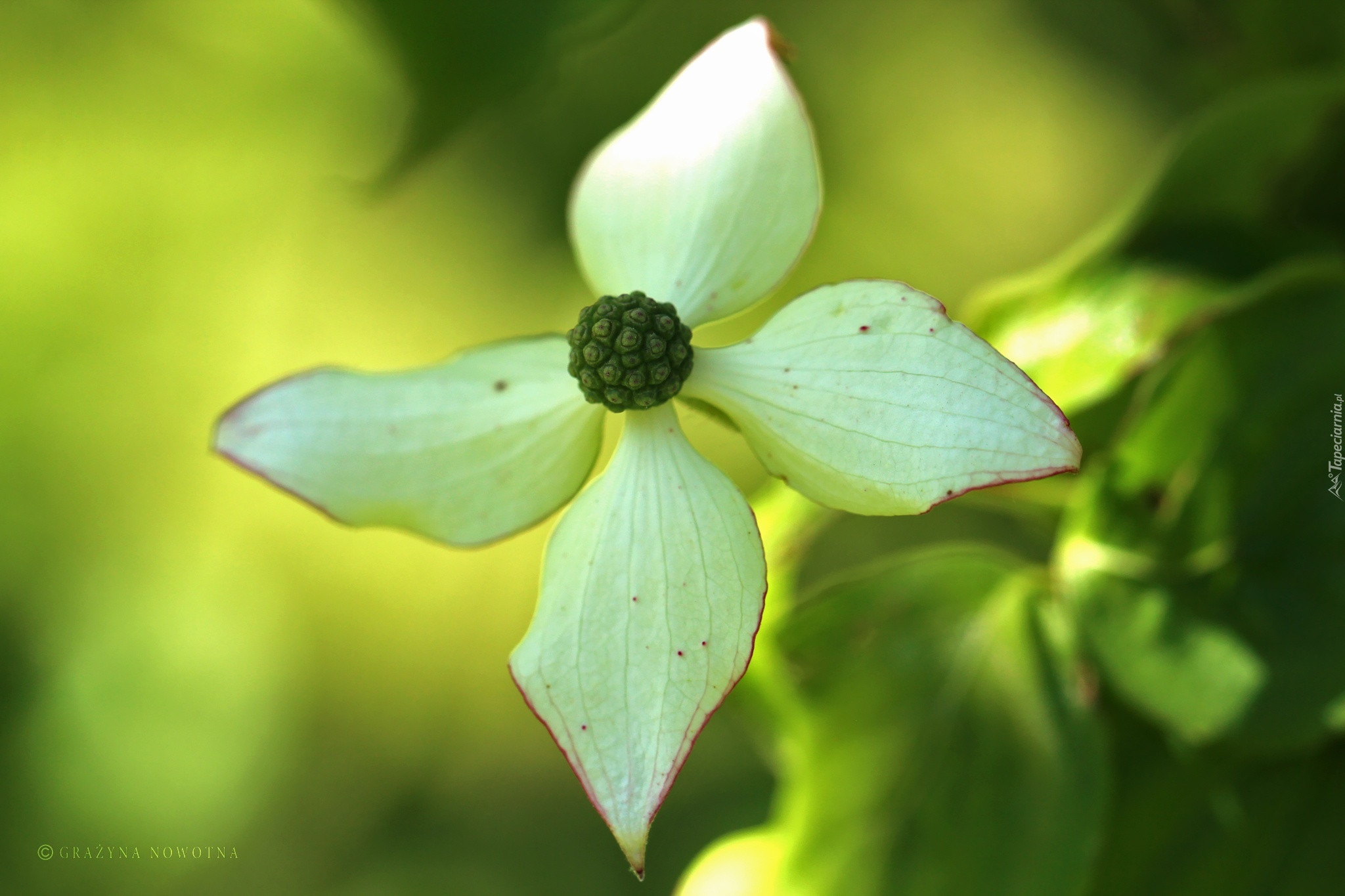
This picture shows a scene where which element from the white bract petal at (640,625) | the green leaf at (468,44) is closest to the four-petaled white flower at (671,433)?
the white bract petal at (640,625)

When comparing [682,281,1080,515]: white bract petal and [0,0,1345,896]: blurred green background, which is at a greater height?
[682,281,1080,515]: white bract petal

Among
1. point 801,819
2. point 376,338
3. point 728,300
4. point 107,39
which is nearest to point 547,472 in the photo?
point 728,300

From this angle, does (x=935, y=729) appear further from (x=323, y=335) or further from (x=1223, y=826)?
(x=323, y=335)

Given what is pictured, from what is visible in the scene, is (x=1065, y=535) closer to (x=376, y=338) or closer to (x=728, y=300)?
(x=728, y=300)

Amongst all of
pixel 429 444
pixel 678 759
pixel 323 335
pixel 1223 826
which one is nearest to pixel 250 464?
pixel 429 444

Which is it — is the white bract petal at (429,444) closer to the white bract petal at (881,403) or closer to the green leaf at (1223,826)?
the white bract petal at (881,403)

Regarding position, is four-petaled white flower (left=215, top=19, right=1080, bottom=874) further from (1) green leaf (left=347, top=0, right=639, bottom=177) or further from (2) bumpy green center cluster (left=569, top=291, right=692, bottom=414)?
(1) green leaf (left=347, top=0, right=639, bottom=177)

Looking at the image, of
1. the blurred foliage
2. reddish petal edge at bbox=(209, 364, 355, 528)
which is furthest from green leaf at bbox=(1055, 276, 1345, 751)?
reddish petal edge at bbox=(209, 364, 355, 528)
